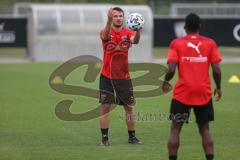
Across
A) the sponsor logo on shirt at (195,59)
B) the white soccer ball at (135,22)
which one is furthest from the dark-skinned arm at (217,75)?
the white soccer ball at (135,22)

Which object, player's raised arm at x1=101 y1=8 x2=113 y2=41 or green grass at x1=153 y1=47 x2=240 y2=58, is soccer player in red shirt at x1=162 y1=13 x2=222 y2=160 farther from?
green grass at x1=153 y1=47 x2=240 y2=58

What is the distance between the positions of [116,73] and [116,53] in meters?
0.33

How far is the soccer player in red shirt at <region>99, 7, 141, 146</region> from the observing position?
38.7ft

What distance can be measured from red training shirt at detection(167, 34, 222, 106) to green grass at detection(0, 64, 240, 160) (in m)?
1.72

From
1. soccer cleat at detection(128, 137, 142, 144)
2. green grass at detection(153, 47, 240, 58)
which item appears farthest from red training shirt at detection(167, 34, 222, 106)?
green grass at detection(153, 47, 240, 58)

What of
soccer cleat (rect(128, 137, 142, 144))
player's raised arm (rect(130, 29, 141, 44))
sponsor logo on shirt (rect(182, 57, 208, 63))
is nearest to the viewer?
sponsor logo on shirt (rect(182, 57, 208, 63))

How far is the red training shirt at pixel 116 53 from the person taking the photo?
11820 millimetres

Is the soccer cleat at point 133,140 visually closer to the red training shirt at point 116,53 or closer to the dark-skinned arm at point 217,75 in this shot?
the red training shirt at point 116,53

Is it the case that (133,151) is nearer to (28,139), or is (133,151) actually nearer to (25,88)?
(28,139)

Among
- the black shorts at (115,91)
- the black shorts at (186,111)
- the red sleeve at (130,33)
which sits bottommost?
the black shorts at (115,91)

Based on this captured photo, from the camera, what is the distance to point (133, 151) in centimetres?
1129

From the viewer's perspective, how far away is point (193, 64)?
9.12m

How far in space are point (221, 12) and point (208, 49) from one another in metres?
38.6

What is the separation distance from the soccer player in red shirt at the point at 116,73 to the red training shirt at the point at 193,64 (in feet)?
8.44
